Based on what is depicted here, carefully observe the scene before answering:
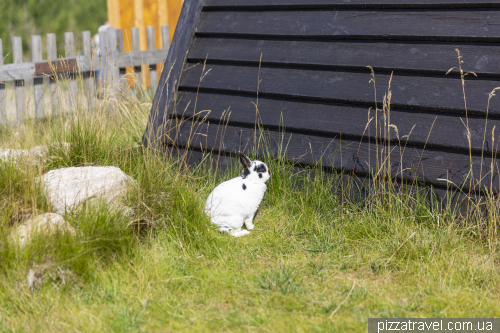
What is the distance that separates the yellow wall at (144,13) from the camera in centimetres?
867

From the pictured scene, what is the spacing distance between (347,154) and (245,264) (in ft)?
3.75

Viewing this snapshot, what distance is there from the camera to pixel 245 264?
297 cm

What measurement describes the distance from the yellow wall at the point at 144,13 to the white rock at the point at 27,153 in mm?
5125

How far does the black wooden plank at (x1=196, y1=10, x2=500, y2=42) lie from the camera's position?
10.6 feet

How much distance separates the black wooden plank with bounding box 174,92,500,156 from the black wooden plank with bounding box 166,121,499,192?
64 mm

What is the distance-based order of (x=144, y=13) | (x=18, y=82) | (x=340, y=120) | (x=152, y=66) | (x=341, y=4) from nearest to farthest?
(x=340, y=120)
(x=341, y=4)
(x=18, y=82)
(x=152, y=66)
(x=144, y=13)

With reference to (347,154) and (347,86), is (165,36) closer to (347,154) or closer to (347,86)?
(347,86)

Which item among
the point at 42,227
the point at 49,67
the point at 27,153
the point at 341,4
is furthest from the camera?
the point at 49,67

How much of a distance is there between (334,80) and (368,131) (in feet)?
1.64

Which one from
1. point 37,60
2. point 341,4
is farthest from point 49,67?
point 341,4

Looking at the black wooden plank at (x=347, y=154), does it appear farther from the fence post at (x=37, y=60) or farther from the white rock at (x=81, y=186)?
the fence post at (x=37, y=60)

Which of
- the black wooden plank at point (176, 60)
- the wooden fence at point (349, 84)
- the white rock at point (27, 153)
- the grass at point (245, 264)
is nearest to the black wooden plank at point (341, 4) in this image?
the wooden fence at point (349, 84)

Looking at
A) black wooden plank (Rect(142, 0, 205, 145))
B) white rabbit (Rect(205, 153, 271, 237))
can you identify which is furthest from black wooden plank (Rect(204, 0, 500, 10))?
white rabbit (Rect(205, 153, 271, 237))

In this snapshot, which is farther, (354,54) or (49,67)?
(49,67)
